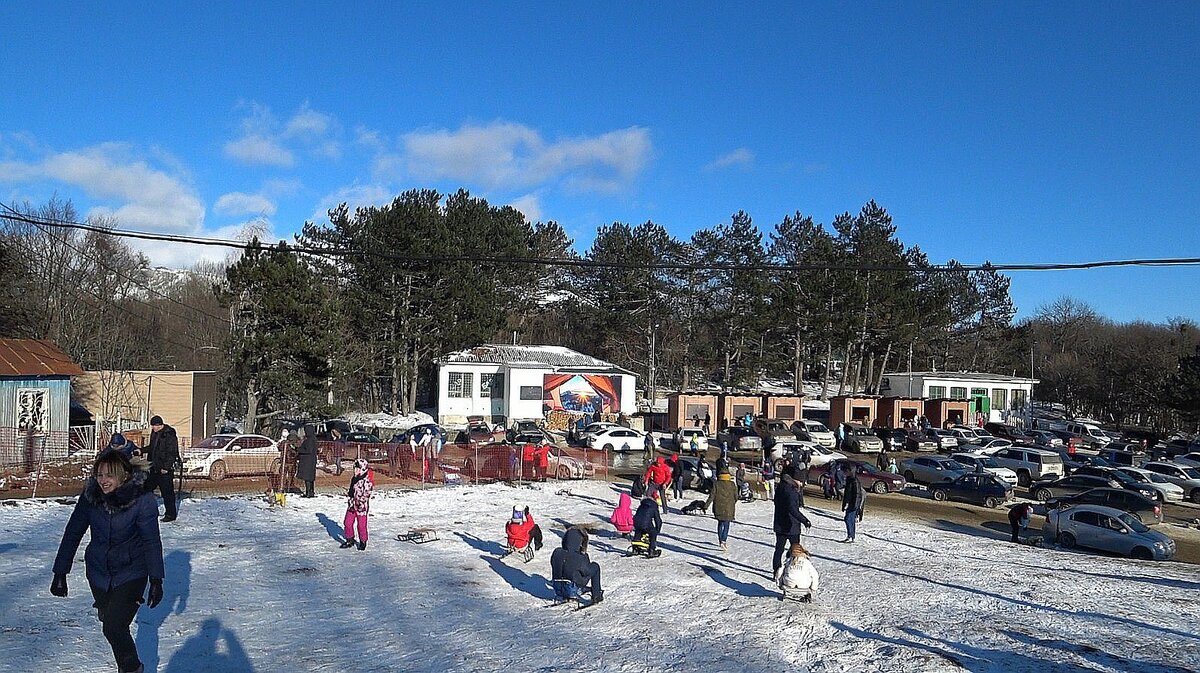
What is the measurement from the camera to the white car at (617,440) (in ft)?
126

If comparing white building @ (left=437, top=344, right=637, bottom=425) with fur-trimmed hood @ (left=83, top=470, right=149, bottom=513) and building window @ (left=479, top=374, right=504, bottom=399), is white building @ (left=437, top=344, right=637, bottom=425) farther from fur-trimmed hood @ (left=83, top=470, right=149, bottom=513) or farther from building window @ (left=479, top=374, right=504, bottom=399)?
fur-trimmed hood @ (left=83, top=470, right=149, bottom=513)

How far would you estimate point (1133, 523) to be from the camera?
1948 centimetres

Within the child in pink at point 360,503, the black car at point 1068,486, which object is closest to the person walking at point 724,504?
the child in pink at point 360,503

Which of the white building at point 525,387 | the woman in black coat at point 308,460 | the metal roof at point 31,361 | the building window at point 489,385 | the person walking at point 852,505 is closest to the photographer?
the person walking at point 852,505

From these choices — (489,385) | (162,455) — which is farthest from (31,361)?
(489,385)

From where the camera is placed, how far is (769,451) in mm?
36375

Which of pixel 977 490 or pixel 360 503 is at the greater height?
pixel 360 503

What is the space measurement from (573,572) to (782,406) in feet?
150

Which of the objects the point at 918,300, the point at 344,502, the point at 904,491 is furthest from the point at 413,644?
the point at 918,300

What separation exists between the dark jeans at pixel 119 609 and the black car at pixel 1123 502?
24.3 meters

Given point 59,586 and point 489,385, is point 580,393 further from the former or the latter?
point 59,586

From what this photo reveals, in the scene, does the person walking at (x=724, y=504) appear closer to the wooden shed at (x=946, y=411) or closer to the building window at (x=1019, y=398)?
the wooden shed at (x=946, y=411)

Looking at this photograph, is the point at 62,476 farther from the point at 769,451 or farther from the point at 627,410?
the point at 627,410

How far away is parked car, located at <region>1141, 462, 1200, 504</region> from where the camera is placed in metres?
31.9
